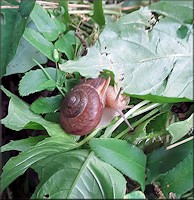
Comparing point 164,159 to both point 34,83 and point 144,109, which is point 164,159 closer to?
point 144,109

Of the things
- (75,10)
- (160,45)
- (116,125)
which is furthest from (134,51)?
(75,10)

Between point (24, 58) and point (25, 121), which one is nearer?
point (25, 121)

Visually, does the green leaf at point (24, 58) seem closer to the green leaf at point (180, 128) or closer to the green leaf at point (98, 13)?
the green leaf at point (98, 13)

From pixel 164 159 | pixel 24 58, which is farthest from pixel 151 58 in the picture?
pixel 24 58

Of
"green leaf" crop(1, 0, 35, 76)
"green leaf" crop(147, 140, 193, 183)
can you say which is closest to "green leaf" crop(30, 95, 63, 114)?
"green leaf" crop(1, 0, 35, 76)

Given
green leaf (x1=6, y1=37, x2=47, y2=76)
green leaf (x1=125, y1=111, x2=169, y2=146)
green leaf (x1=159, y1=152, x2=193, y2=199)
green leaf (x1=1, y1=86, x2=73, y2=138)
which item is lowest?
green leaf (x1=159, y1=152, x2=193, y2=199)

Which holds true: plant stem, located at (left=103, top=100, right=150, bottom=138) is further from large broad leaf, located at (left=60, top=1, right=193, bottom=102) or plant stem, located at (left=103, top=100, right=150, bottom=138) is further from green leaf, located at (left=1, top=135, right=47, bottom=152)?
green leaf, located at (left=1, top=135, right=47, bottom=152)
